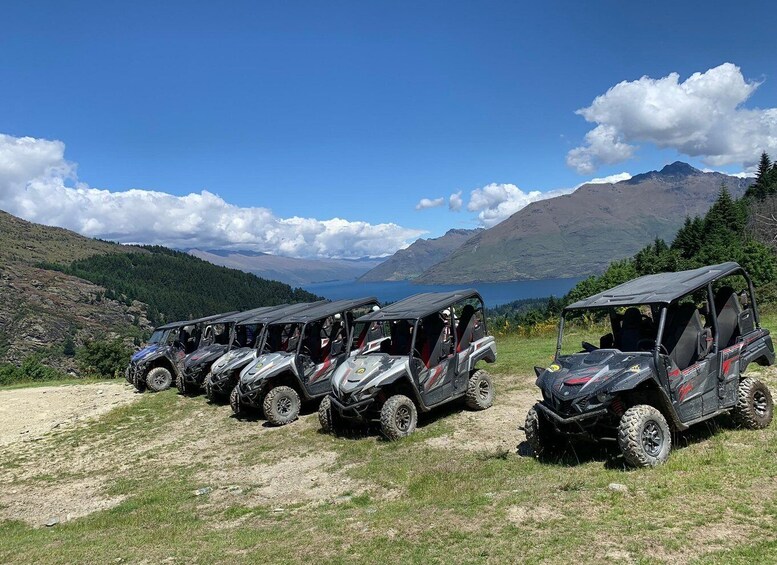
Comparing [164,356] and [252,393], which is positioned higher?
[164,356]

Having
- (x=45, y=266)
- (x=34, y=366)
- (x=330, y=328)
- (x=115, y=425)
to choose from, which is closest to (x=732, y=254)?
(x=330, y=328)

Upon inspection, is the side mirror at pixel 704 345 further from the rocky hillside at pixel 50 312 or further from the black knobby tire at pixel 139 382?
the rocky hillside at pixel 50 312

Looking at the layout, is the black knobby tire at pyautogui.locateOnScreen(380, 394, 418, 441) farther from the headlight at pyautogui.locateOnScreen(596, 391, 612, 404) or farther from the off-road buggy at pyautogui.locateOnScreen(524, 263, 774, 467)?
the headlight at pyautogui.locateOnScreen(596, 391, 612, 404)

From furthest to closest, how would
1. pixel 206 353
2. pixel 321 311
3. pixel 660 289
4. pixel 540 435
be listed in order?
pixel 206 353 → pixel 321 311 → pixel 660 289 → pixel 540 435

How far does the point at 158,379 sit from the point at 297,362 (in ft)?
28.5

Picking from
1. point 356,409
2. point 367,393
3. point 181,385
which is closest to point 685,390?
point 367,393

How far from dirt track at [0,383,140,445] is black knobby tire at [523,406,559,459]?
41.2 feet

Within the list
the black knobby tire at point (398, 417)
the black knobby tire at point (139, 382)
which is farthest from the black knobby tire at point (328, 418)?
the black knobby tire at point (139, 382)

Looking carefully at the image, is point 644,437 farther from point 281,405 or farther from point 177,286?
point 177,286

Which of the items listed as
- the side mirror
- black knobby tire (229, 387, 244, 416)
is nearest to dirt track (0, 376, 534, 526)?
black knobby tire (229, 387, 244, 416)

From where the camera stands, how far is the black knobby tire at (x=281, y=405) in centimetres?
1214

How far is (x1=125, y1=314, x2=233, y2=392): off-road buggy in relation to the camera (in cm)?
1878

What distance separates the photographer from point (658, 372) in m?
7.03

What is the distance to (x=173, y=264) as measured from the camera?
192875mm
